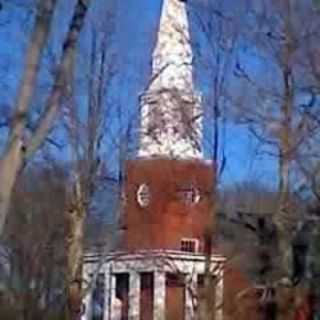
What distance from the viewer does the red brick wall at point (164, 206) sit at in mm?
39969

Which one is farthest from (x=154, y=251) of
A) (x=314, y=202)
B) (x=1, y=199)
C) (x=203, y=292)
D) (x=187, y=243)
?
(x=1, y=199)

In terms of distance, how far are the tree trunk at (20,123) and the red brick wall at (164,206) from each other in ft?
83.2

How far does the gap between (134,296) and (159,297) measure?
330cm

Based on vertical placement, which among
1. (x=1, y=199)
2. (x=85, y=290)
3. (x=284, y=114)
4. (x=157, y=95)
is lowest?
(x=1, y=199)

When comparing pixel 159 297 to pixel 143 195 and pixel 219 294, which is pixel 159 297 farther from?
pixel 219 294

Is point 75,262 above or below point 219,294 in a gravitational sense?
below

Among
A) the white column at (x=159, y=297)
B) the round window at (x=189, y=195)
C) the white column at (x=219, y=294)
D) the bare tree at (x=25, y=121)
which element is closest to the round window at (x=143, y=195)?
the round window at (x=189, y=195)

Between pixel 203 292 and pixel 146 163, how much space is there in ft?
22.9

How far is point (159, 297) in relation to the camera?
5831cm

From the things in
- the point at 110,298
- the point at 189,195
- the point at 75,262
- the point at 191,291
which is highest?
the point at 189,195

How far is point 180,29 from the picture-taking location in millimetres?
32375

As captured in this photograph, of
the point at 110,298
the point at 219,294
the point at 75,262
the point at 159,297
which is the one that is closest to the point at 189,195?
the point at 219,294

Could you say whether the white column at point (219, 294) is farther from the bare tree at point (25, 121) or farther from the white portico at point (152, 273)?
the bare tree at point (25, 121)

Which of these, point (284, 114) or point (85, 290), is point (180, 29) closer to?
point (284, 114)
